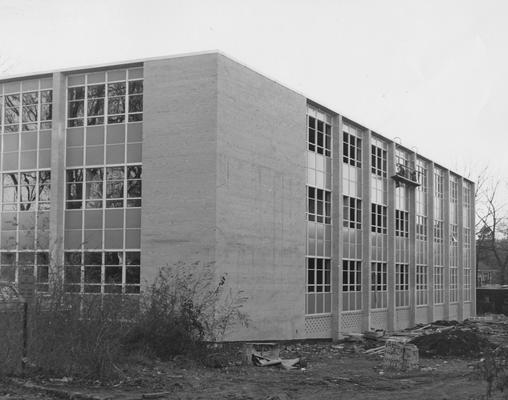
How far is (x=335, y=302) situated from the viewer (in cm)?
3155

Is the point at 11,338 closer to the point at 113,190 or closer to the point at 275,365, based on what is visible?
the point at 275,365

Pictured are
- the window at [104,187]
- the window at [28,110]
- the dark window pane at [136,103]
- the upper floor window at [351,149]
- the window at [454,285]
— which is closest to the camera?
the window at [104,187]

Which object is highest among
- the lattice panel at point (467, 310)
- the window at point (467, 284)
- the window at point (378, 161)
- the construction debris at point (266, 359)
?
the window at point (378, 161)

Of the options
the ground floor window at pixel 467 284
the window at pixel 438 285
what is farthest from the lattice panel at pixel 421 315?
the ground floor window at pixel 467 284

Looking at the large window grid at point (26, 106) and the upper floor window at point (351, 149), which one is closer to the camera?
the large window grid at point (26, 106)

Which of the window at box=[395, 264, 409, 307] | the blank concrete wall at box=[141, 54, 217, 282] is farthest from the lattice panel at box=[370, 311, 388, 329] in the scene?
the blank concrete wall at box=[141, 54, 217, 282]

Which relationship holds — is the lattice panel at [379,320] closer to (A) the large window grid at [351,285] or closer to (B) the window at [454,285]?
(A) the large window grid at [351,285]

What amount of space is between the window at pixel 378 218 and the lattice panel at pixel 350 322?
5.20 metres

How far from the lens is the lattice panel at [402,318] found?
130 ft

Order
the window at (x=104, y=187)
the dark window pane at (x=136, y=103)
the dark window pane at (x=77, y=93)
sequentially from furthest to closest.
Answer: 1. the dark window pane at (x=77, y=93)
2. the dark window pane at (x=136, y=103)
3. the window at (x=104, y=187)

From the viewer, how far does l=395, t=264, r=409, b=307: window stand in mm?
39844

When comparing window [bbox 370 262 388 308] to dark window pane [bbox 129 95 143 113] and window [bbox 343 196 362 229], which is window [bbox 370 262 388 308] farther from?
dark window pane [bbox 129 95 143 113]

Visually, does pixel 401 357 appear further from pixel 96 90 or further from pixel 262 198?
pixel 96 90

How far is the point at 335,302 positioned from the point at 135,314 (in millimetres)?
15593
